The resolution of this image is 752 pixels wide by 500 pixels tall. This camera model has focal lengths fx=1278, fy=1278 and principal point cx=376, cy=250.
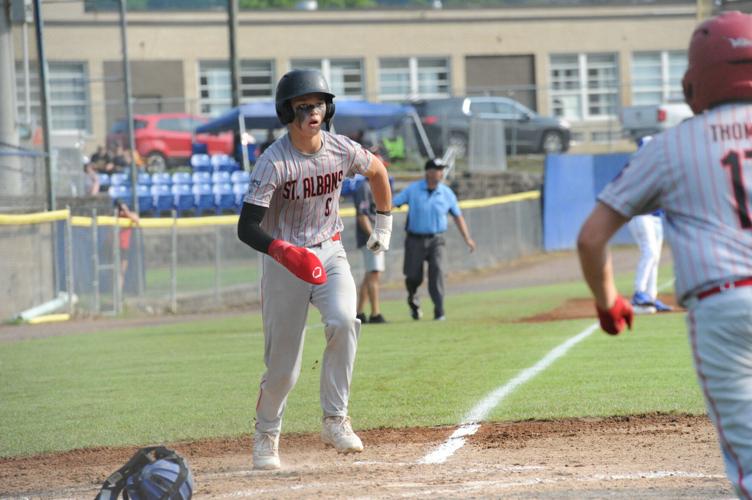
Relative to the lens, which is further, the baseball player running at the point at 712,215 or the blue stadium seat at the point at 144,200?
the blue stadium seat at the point at 144,200

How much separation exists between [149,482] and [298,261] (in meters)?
1.41

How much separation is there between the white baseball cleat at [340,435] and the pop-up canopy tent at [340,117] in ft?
79.2

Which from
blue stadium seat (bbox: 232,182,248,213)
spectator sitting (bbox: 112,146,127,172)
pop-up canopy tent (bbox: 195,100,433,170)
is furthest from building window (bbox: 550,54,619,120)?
blue stadium seat (bbox: 232,182,248,213)

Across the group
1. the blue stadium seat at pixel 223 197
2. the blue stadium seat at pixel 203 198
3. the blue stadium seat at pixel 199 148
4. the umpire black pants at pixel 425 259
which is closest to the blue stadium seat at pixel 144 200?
the blue stadium seat at pixel 203 198

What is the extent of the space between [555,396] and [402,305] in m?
11.1

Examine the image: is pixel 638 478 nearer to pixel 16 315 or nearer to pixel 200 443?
pixel 200 443

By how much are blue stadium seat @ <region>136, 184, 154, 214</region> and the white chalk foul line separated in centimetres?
1735

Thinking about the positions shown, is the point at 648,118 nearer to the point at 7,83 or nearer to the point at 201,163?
the point at 201,163

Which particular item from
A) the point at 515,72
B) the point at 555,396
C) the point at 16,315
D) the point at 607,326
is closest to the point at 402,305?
the point at 16,315

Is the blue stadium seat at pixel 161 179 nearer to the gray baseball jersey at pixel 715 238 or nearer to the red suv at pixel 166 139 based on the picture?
the red suv at pixel 166 139

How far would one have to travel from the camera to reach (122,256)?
816 inches

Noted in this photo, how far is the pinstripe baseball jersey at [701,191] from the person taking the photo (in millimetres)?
4074

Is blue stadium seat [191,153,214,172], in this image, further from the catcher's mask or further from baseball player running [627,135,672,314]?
the catcher's mask

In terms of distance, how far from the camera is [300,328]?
708 cm
